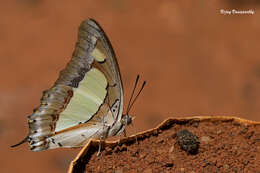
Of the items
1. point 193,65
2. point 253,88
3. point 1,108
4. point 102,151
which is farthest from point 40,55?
point 102,151

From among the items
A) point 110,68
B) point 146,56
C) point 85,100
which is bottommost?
point 85,100

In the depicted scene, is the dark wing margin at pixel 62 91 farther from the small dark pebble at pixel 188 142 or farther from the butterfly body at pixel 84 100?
the small dark pebble at pixel 188 142

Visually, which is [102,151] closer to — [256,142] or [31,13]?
[256,142]

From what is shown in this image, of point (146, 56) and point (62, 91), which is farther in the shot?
point (146, 56)

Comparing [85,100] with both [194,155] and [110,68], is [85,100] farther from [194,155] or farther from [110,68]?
[194,155]

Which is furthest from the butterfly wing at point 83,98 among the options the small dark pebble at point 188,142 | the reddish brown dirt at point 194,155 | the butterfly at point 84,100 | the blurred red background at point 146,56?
the blurred red background at point 146,56

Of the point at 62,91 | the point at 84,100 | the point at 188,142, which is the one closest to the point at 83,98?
the point at 84,100
